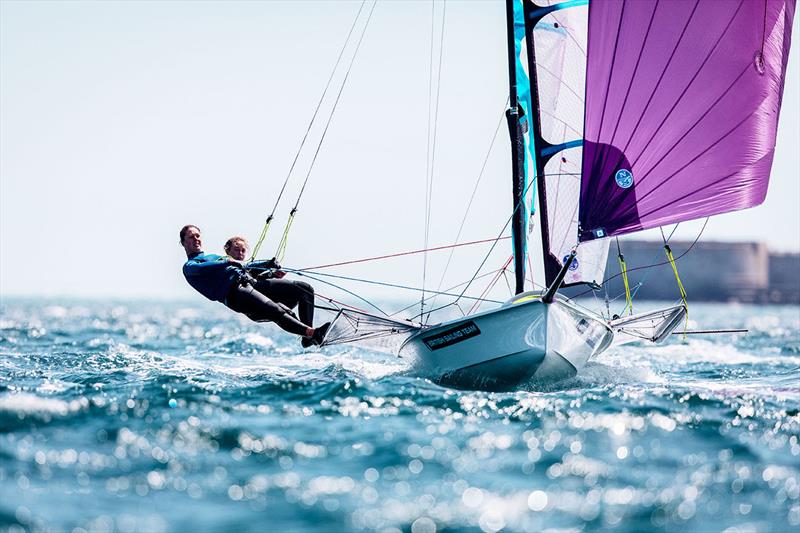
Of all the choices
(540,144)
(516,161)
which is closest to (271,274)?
(516,161)

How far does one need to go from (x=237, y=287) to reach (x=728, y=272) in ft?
265

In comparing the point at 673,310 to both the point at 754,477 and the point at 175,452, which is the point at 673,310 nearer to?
the point at 754,477

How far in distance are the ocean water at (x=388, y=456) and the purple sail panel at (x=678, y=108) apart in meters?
1.95

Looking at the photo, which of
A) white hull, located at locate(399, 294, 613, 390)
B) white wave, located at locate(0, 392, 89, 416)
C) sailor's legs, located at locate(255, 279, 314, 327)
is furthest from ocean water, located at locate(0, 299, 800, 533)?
sailor's legs, located at locate(255, 279, 314, 327)

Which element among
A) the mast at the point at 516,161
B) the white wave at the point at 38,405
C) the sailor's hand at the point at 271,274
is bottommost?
the white wave at the point at 38,405

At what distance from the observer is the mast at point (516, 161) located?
401 inches

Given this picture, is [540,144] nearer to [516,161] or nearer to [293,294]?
[516,161]

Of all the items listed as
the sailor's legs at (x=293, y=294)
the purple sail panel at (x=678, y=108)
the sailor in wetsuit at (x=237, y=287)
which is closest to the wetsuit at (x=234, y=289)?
the sailor in wetsuit at (x=237, y=287)

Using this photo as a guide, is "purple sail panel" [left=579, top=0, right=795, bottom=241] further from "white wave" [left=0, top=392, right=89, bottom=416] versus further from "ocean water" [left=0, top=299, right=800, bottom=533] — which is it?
"white wave" [left=0, top=392, right=89, bottom=416]

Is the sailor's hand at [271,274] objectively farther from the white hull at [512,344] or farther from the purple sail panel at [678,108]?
the purple sail panel at [678,108]

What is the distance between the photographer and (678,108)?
895cm

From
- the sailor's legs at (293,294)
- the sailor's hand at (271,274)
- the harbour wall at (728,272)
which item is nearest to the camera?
the sailor's hand at (271,274)

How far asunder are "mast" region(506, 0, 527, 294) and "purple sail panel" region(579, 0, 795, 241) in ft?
3.42

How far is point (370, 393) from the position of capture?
8312 mm
